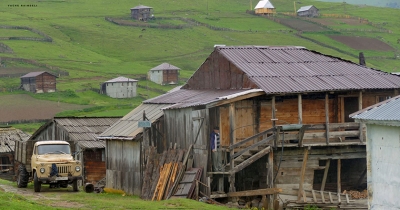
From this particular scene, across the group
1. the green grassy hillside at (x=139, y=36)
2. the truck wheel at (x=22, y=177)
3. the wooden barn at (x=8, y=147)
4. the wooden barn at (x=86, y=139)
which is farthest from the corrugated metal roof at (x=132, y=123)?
the green grassy hillside at (x=139, y=36)

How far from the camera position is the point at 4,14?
159375 millimetres

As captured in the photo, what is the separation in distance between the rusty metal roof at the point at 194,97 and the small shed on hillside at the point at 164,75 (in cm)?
8125

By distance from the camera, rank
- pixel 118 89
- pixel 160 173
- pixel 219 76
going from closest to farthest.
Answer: pixel 160 173, pixel 219 76, pixel 118 89

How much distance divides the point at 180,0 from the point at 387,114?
175 m

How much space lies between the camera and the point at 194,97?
34500mm

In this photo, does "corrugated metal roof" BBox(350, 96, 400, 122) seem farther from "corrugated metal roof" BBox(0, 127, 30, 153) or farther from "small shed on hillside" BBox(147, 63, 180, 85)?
"small shed on hillside" BBox(147, 63, 180, 85)

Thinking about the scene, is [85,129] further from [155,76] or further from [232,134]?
[155,76]

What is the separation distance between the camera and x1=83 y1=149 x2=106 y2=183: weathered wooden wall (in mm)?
44781

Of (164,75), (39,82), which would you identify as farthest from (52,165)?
(164,75)

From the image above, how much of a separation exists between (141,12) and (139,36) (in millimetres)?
16760

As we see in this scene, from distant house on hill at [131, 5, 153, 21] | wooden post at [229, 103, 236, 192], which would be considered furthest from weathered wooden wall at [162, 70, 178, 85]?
wooden post at [229, 103, 236, 192]

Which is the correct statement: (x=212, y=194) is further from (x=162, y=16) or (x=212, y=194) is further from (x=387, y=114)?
(x=162, y=16)

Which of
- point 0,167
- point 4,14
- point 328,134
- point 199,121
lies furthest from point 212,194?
point 4,14

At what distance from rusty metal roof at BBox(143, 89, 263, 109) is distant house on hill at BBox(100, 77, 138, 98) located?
71.3m
